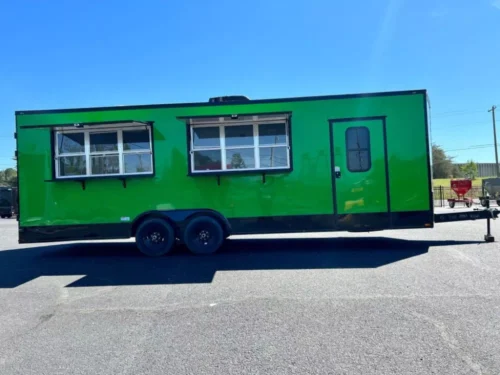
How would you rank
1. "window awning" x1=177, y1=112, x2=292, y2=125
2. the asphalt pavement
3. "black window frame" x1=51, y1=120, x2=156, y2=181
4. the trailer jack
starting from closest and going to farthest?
the asphalt pavement, "window awning" x1=177, y1=112, x2=292, y2=125, "black window frame" x1=51, y1=120, x2=156, y2=181, the trailer jack

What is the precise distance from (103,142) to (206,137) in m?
2.35

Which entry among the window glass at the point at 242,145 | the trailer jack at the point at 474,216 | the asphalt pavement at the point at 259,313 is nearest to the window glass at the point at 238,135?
the window glass at the point at 242,145

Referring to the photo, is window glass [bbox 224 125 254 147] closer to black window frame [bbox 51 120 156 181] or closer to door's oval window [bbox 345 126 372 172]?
black window frame [bbox 51 120 156 181]

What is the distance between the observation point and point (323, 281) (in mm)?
5586

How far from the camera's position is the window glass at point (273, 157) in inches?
317

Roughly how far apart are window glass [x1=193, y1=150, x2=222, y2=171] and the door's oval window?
2875mm

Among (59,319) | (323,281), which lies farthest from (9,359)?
(323,281)

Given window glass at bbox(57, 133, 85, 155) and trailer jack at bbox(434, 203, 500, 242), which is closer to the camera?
window glass at bbox(57, 133, 85, 155)

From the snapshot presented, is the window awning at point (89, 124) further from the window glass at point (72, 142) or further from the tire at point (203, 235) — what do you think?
the tire at point (203, 235)

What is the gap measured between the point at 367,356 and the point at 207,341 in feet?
5.03

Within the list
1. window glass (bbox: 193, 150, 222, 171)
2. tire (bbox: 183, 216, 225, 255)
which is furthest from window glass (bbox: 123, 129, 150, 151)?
tire (bbox: 183, 216, 225, 255)

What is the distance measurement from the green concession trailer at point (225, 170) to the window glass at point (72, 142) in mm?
30

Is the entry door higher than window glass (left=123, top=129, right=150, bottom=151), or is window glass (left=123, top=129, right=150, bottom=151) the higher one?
window glass (left=123, top=129, right=150, bottom=151)

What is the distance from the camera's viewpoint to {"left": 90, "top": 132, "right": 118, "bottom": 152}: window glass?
8.16 meters
